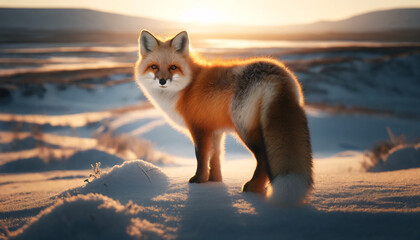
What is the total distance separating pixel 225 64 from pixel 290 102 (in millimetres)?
985

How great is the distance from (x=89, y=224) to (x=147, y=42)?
82.0 inches

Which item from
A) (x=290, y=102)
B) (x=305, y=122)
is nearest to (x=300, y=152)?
(x=305, y=122)

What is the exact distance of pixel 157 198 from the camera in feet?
6.77

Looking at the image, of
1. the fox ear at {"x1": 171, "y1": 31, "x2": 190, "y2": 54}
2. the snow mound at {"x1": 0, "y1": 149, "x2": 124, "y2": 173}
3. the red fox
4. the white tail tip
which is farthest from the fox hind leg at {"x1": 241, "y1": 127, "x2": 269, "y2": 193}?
the snow mound at {"x1": 0, "y1": 149, "x2": 124, "y2": 173}

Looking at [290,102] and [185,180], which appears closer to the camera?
[290,102]

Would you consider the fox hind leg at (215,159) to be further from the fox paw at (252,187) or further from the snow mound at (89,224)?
the snow mound at (89,224)

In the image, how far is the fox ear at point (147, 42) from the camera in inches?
120

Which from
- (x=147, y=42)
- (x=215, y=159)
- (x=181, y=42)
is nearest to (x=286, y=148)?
(x=215, y=159)

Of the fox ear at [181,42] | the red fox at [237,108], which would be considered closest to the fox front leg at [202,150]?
the red fox at [237,108]

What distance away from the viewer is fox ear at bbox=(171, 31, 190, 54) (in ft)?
9.89

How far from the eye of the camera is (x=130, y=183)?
2451mm

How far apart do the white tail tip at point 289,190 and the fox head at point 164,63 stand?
4.64 ft

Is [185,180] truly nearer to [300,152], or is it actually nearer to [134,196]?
[134,196]

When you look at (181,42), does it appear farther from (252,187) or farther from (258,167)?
(252,187)
